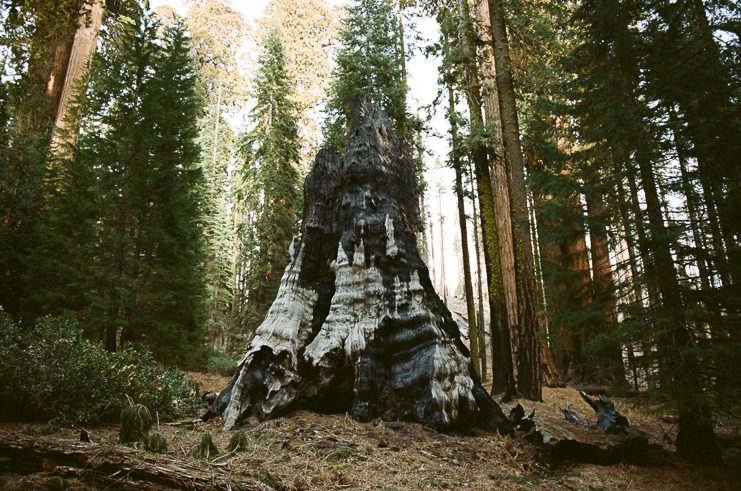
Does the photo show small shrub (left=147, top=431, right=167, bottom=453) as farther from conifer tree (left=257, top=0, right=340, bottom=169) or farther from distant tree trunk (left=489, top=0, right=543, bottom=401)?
conifer tree (left=257, top=0, right=340, bottom=169)

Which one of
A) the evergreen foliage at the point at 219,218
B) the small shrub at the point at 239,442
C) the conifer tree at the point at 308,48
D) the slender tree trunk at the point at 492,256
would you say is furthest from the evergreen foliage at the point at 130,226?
the conifer tree at the point at 308,48

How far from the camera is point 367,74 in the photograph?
14.0 meters

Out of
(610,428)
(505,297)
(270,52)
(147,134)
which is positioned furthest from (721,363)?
(270,52)

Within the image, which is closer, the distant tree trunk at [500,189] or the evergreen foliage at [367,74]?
the distant tree trunk at [500,189]

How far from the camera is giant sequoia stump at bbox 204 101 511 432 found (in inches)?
205

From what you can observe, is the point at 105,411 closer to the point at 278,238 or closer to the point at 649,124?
the point at 649,124

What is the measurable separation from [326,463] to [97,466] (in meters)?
1.98

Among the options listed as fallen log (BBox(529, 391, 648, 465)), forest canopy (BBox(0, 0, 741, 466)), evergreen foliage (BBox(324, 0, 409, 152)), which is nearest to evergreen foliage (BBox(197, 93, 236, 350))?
forest canopy (BBox(0, 0, 741, 466))

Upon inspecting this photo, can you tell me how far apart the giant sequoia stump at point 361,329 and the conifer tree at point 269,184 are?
928 centimetres

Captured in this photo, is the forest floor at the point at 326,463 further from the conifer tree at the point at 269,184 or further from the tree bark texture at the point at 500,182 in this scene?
the conifer tree at the point at 269,184

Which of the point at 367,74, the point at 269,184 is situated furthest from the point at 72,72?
the point at 367,74

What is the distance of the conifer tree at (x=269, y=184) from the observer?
16.1m

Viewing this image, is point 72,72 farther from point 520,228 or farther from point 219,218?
point 520,228

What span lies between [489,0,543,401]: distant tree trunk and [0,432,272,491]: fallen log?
701 centimetres
